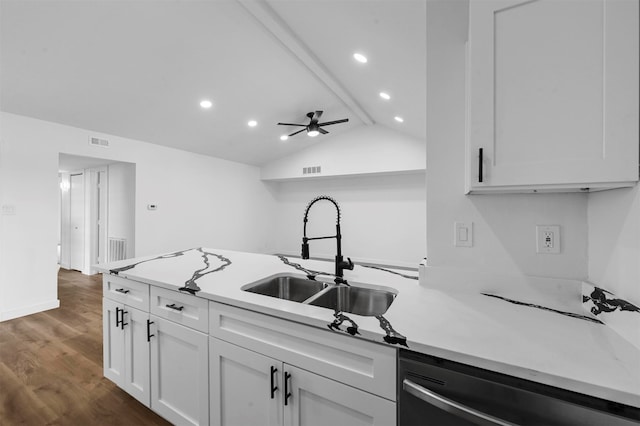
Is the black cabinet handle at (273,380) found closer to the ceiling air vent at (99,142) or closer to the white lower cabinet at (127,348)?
the white lower cabinet at (127,348)

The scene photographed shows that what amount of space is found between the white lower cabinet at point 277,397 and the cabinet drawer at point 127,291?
1.94 ft

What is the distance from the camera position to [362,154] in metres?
5.99

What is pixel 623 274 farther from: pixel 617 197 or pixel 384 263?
pixel 384 263

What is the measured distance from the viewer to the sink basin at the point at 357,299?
1399 mm

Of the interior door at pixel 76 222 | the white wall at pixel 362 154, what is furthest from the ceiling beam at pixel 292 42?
the interior door at pixel 76 222

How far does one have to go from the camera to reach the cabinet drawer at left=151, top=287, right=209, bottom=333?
132cm

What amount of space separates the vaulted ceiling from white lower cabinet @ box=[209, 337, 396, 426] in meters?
2.26

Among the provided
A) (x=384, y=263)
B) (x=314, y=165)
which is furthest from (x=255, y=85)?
(x=384, y=263)

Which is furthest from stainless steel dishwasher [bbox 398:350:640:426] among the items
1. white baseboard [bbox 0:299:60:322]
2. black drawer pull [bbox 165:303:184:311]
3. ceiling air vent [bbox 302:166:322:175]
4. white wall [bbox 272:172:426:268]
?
ceiling air vent [bbox 302:166:322:175]

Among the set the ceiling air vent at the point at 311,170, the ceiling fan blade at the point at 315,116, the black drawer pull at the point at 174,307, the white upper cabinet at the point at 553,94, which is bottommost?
the black drawer pull at the point at 174,307

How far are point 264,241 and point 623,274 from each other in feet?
23.4

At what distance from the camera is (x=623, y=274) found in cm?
92

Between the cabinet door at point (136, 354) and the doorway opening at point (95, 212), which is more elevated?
the doorway opening at point (95, 212)

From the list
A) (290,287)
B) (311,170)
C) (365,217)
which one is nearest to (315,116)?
(311,170)
